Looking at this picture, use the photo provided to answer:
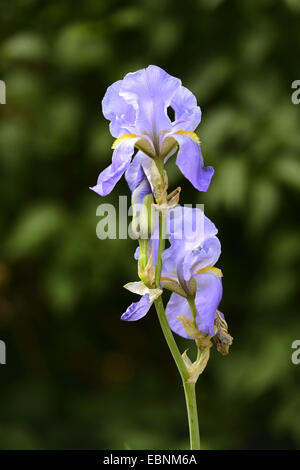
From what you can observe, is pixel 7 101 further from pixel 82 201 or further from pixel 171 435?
pixel 171 435

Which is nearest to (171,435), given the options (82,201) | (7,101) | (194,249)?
(82,201)

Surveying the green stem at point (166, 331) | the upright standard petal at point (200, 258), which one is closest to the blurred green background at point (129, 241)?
the upright standard petal at point (200, 258)

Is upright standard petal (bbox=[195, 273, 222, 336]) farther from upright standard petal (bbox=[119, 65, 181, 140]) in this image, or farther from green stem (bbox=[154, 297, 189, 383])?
upright standard petal (bbox=[119, 65, 181, 140])

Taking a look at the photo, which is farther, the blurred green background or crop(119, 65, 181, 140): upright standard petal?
the blurred green background

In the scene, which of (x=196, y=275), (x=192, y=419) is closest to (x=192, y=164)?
(x=196, y=275)

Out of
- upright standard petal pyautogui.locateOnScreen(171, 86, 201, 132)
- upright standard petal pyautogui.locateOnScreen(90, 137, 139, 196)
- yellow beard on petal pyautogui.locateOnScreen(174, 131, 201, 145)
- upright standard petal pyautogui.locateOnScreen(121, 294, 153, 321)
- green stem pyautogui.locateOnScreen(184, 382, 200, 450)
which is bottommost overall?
green stem pyautogui.locateOnScreen(184, 382, 200, 450)

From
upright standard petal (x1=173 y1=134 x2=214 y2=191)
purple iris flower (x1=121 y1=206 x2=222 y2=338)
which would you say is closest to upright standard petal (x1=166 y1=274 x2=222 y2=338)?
purple iris flower (x1=121 y1=206 x2=222 y2=338)
